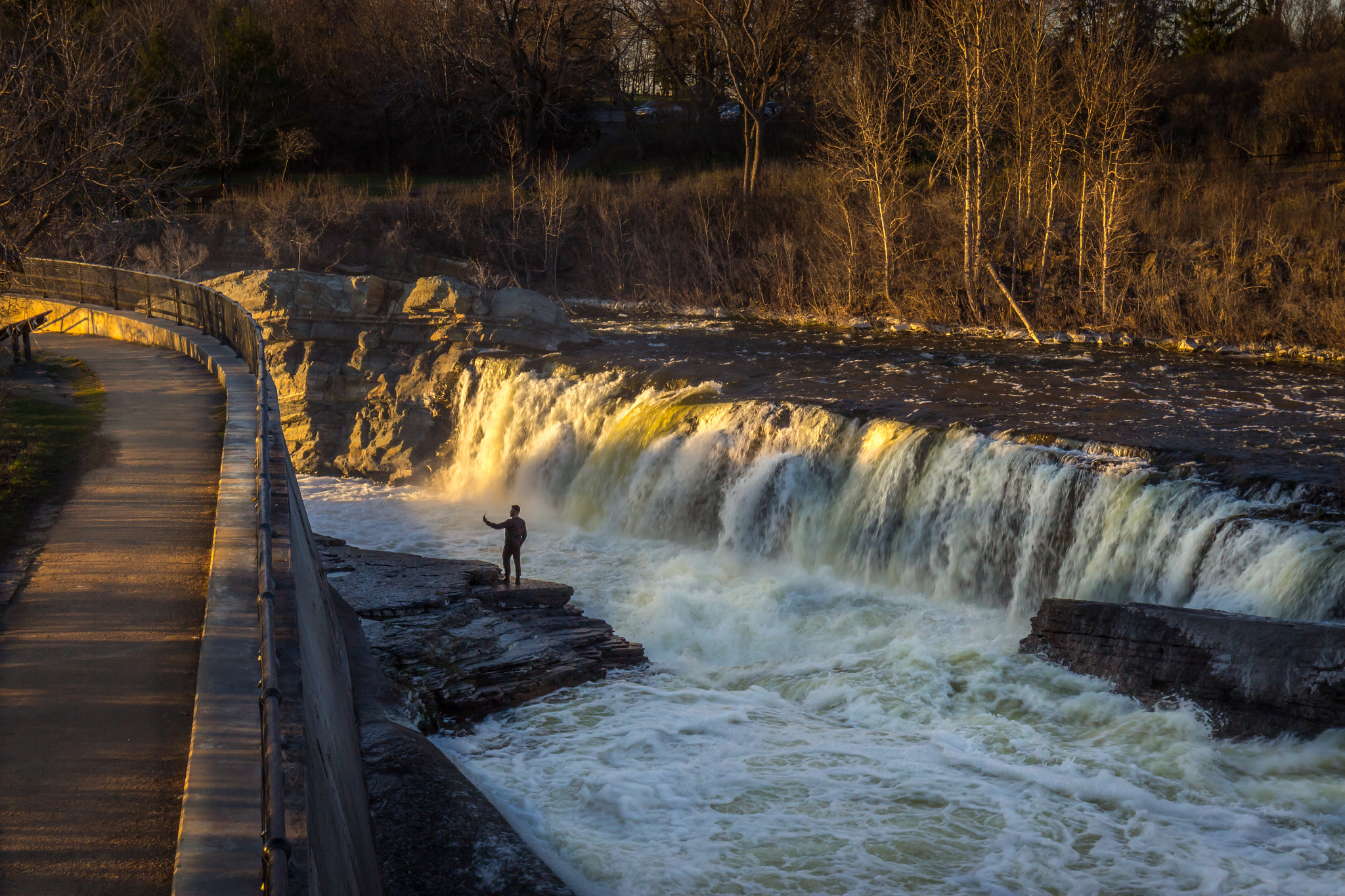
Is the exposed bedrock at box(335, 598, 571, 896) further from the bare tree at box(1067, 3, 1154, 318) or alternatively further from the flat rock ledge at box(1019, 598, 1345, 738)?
the bare tree at box(1067, 3, 1154, 318)

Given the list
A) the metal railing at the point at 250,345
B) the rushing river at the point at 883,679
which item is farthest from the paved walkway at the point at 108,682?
the rushing river at the point at 883,679

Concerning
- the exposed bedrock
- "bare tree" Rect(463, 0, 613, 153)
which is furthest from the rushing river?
"bare tree" Rect(463, 0, 613, 153)

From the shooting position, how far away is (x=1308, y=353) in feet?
73.3

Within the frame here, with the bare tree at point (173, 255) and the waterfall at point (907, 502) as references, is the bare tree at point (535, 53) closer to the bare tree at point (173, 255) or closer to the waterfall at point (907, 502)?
the bare tree at point (173, 255)

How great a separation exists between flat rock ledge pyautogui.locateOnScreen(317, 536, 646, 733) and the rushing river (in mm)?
345

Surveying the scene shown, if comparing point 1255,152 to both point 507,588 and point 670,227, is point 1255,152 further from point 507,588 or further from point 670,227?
point 507,588

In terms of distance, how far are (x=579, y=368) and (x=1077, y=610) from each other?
13.6 metres

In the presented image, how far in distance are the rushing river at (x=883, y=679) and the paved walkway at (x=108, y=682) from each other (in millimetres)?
3284

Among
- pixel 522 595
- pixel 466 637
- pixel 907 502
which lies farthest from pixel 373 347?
pixel 466 637

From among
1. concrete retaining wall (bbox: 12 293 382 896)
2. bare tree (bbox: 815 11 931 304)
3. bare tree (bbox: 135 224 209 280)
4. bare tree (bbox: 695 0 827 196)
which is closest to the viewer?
concrete retaining wall (bbox: 12 293 382 896)

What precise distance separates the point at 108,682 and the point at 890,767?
6.52 metres

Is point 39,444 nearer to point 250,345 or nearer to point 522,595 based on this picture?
point 250,345

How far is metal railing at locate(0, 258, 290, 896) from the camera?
446 centimetres

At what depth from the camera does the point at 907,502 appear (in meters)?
15.7
